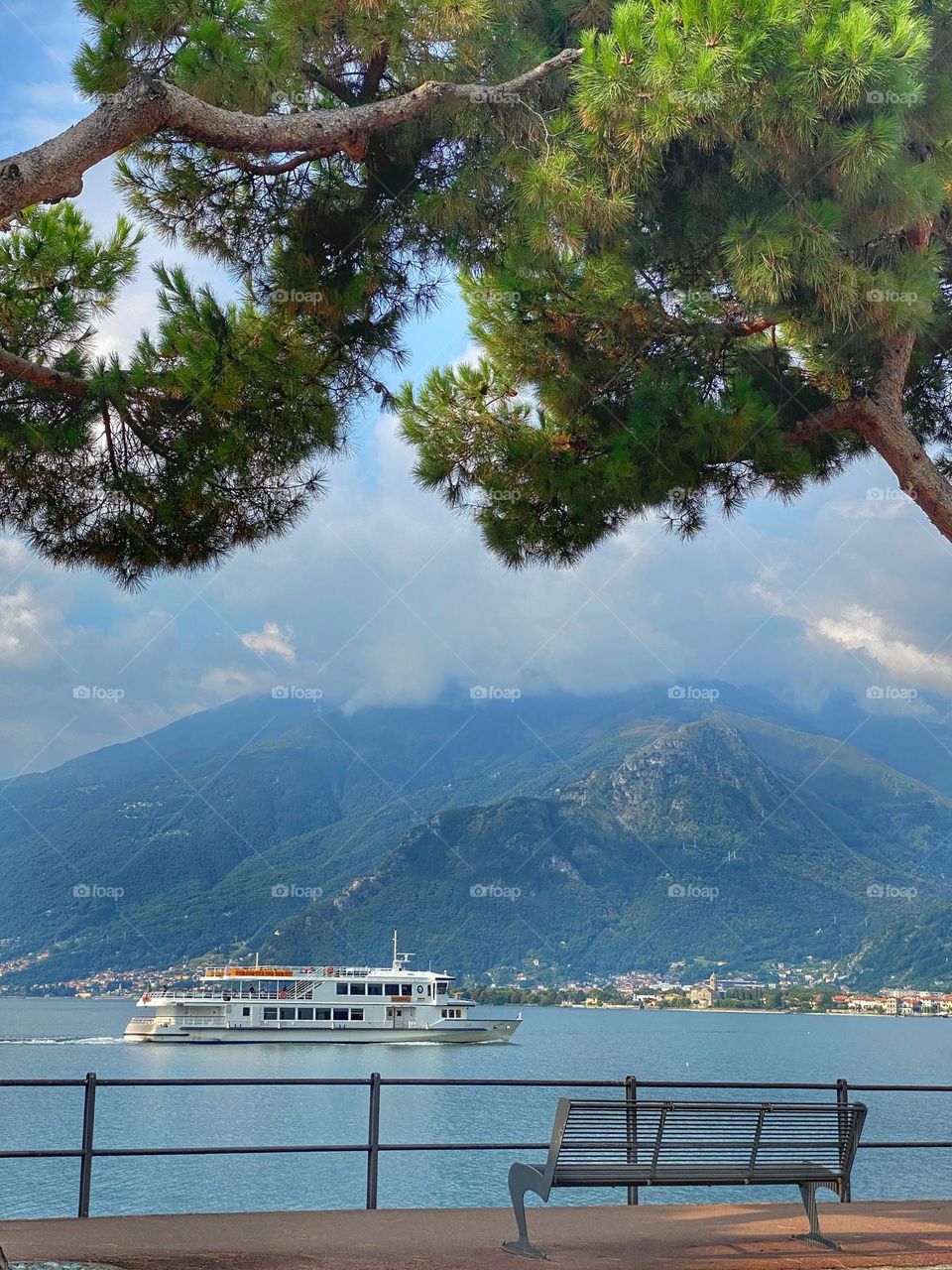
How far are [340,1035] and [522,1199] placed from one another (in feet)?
197

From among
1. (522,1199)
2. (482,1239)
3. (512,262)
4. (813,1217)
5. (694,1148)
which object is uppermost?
(512,262)

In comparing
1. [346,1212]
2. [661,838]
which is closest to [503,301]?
[346,1212]

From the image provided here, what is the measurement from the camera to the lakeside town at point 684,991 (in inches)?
4631

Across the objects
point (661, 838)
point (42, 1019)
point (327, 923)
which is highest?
point (661, 838)

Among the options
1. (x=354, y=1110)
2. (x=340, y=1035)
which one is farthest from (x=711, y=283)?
(x=340, y=1035)

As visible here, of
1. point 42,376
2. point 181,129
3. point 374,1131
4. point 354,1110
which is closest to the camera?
point 181,129

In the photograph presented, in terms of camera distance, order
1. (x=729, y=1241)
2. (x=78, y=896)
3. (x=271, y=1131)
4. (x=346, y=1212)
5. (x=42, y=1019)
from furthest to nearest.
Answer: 1. (x=78, y=896)
2. (x=42, y=1019)
3. (x=271, y=1131)
4. (x=346, y=1212)
5. (x=729, y=1241)

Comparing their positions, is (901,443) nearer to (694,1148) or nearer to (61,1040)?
(694,1148)

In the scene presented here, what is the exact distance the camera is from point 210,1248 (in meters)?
4.99

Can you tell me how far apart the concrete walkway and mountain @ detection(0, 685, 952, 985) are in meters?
111

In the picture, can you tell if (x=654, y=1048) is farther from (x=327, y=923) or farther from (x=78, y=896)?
(x=78, y=896)

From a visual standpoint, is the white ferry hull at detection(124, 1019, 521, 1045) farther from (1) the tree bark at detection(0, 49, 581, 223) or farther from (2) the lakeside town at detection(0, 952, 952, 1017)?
(1) the tree bark at detection(0, 49, 581, 223)

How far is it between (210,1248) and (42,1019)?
112158mm

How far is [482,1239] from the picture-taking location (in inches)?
210
